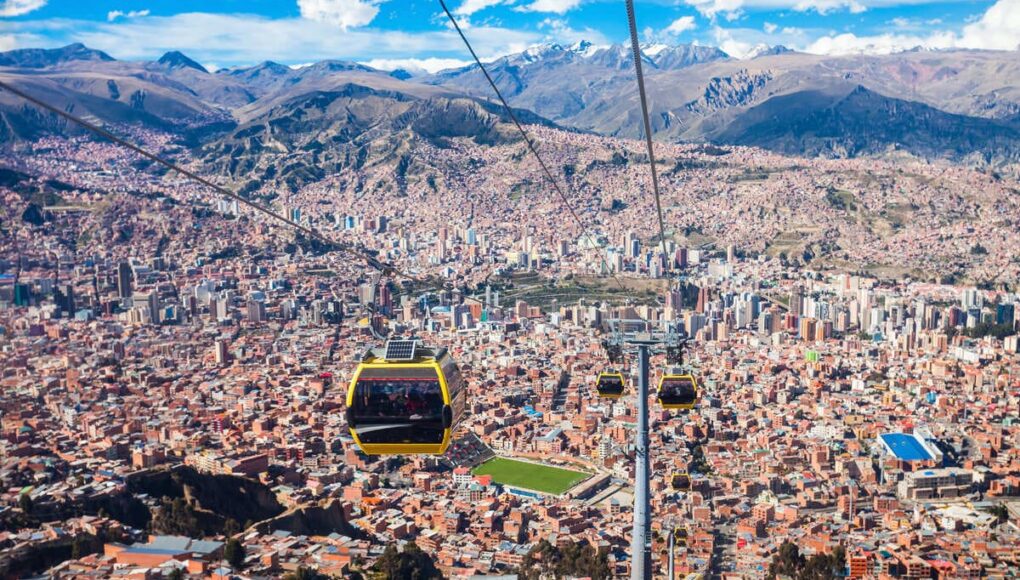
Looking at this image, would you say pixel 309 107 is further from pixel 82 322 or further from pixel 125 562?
pixel 125 562

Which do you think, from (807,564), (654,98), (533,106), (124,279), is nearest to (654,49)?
(533,106)

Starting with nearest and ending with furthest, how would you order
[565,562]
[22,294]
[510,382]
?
1. [565,562]
2. [510,382]
3. [22,294]

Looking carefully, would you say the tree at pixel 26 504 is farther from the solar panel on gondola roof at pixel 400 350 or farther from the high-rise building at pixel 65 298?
the high-rise building at pixel 65 298

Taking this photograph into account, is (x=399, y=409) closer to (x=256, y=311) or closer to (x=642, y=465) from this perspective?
(x=642, y=465)

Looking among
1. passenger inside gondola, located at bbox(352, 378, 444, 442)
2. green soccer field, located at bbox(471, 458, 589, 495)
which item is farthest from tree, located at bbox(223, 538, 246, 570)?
passenger inside gondola, located at bbox(352, 378, 444, 442)

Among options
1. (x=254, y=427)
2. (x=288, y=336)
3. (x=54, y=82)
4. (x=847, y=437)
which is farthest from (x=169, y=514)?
(x=54, y=82)

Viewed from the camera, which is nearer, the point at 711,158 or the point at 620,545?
the point at 620,545

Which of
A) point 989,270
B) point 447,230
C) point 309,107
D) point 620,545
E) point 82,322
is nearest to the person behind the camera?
point 620,545
